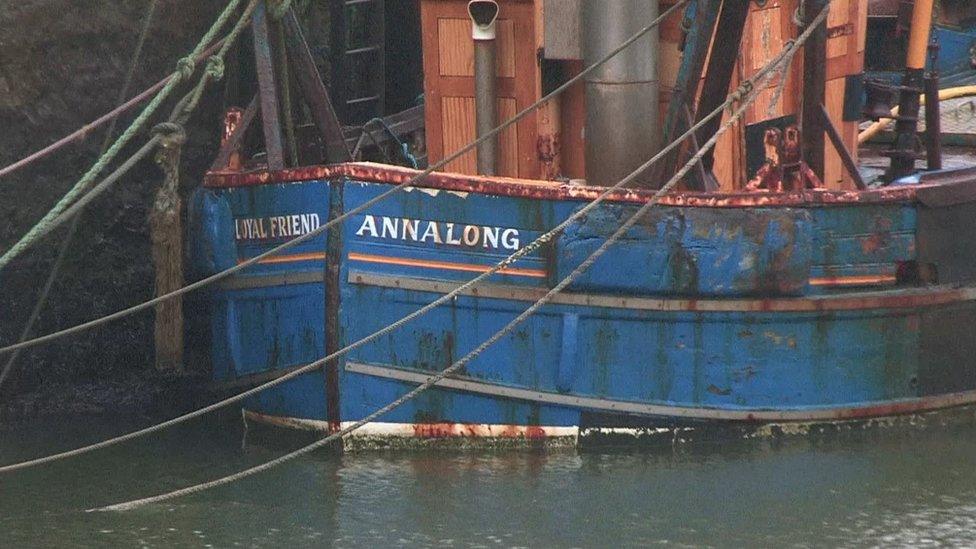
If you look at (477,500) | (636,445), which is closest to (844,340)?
(636,445)

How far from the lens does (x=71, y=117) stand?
10.6 meters

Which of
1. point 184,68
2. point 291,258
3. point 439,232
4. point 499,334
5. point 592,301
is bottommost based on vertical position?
point 499,334

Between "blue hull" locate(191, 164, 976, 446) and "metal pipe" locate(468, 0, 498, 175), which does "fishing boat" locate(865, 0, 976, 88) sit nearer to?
"blue hull" locate(191, 164, 976, 446)

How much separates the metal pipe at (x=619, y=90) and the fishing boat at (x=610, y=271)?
1 cm

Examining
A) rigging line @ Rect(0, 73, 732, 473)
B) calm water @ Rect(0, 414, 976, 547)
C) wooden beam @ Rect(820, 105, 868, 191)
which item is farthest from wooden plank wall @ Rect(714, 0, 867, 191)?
calm water @ Rect(0, 414, 976, 547)

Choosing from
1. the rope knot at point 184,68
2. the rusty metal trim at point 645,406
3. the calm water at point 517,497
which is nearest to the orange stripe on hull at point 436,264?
the rusty metal trim at point 645,406

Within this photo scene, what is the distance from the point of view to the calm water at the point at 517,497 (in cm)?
773

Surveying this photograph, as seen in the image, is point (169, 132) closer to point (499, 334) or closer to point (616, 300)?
point (499, 334)

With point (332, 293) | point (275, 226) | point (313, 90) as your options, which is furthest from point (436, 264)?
point (313, 90)

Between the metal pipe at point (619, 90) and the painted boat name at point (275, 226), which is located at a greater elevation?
the metal pipe at point (619, 90)

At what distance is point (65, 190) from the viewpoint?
10617 mm

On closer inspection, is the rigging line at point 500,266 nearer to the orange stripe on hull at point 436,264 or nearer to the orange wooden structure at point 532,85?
the orange stripe on hull at point 436,264

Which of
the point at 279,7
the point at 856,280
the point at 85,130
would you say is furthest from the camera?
the point at 856,280

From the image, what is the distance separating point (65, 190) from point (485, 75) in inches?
120
